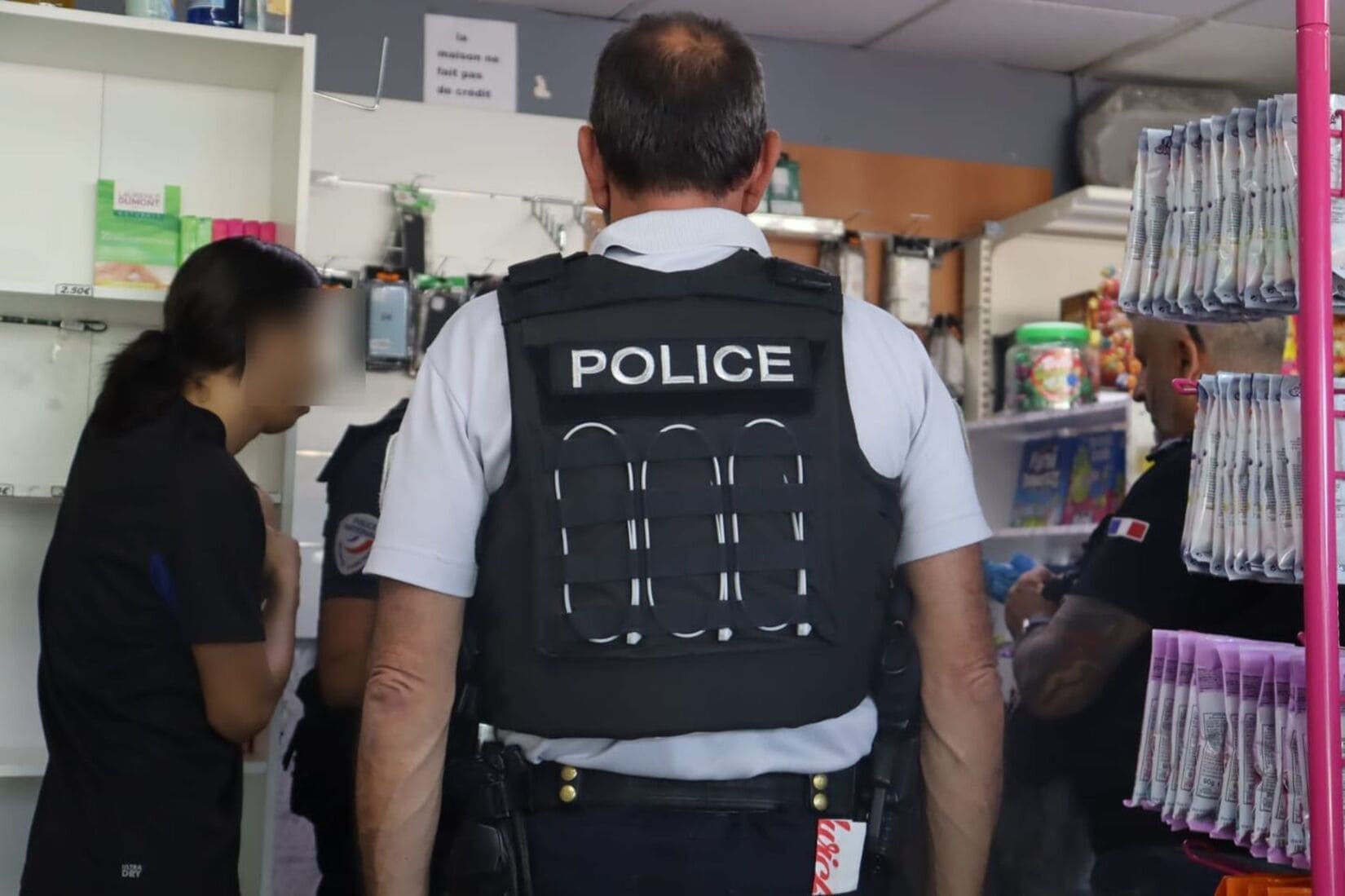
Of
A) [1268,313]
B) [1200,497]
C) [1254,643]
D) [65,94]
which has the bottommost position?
[1254,643]

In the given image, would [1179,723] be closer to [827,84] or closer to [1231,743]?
[1231,743]

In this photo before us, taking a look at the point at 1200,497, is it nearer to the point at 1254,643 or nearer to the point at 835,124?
the point at 1254,643

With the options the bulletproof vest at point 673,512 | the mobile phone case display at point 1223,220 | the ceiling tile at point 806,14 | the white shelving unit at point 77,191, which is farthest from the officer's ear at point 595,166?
the ceiling tile at point 806,14

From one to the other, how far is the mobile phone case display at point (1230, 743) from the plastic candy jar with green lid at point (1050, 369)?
2.92 m

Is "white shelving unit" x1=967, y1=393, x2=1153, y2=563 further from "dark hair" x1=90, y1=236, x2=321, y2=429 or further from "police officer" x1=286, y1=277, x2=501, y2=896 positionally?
"dark hair" x1=90, y1=236, x2=321, y2=429

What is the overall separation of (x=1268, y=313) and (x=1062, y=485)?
10.5 ft

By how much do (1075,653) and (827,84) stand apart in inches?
130

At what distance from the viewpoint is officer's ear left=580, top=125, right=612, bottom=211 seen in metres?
1.75

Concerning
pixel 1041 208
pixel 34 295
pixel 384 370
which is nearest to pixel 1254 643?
pixel 34 295

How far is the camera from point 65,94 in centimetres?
331

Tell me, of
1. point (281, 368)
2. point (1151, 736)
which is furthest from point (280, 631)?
point (1151, 736)

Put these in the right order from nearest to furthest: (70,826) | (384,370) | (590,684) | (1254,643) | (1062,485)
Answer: (590,684), (1254,643), (70,826), (384,370), (1062,485)

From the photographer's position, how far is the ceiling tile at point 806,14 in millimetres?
5285

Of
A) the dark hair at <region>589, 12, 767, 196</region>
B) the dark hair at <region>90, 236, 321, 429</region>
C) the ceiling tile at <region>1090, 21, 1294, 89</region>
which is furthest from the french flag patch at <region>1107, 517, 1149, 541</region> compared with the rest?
the ceiling tile at <region>1090, 21, 1294, 89</region>
